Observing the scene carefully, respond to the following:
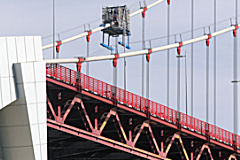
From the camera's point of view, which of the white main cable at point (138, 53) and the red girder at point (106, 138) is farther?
the red girder at point (106, 138)

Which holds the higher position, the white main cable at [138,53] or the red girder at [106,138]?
the white main cable at [138,53]

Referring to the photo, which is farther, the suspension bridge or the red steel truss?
the red steel truss

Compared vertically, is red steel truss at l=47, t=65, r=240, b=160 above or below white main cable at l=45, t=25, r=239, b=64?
below

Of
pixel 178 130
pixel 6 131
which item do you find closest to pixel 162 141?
pixel 178 130

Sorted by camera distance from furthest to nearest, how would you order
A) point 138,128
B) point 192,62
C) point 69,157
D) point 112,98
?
point 192,62 → point 69,157 → point 138,128 → point 112,98

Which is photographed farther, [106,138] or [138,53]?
[138,53]

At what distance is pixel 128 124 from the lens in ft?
202

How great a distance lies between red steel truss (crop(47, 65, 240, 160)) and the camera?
178ft

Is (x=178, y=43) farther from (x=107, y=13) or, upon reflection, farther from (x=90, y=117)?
(x=90, y=117)

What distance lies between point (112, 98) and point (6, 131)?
21574 mm

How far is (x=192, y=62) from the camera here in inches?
3393

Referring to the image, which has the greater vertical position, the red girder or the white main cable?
the white main cable

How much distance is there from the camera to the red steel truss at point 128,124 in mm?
54219

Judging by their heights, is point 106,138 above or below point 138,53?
below
